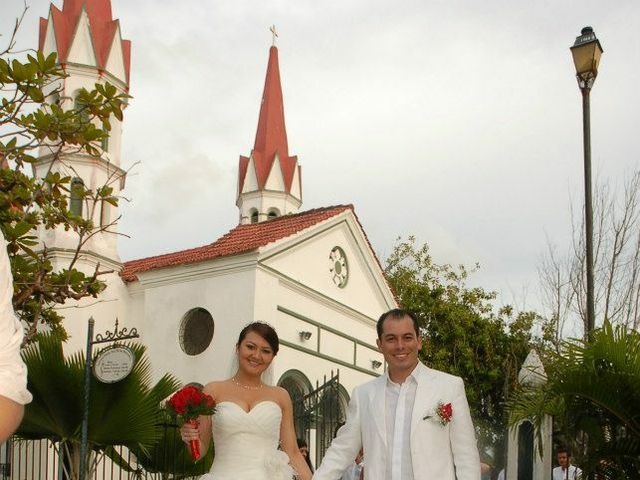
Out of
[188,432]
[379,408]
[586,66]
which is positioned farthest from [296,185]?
[379,408]

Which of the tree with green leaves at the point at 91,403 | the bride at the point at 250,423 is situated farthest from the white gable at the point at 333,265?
the bride at the point at 250,423

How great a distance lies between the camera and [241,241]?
26.4 meters

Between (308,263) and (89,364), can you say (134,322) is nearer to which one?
(308,263)

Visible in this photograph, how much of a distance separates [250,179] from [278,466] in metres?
32.2

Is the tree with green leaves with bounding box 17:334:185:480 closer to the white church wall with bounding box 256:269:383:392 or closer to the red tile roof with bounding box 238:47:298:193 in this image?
the white church wall with bounding box 256:269:383:392

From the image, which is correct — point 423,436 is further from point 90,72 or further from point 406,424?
point 90,72

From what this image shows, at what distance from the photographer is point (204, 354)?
23.8 meters

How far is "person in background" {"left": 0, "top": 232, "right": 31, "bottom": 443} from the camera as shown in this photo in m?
1.74

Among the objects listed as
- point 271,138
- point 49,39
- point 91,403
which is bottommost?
point 91,403

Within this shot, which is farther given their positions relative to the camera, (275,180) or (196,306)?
(275,180)

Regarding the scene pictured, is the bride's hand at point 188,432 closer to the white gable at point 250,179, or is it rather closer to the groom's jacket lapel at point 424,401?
the groom's jacket lapel at point 424,401

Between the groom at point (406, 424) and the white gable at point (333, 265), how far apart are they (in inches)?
735

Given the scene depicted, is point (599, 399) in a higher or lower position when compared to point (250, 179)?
lower

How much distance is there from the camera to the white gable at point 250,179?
3816 cm
